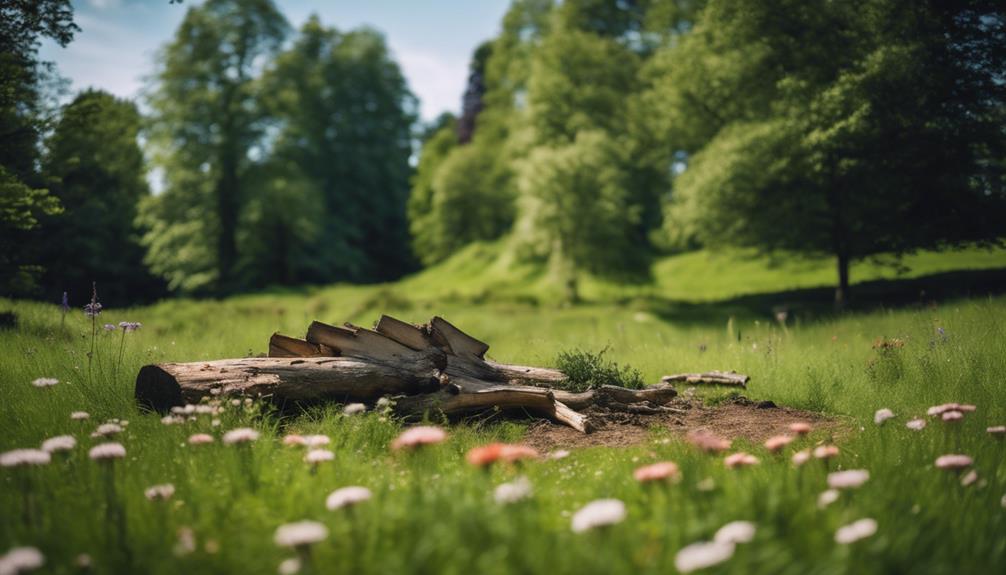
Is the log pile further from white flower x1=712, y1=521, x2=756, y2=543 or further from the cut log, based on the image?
white flower x1=712, y1=521, x2=756, y2=543

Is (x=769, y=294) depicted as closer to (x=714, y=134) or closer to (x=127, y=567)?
(x=714, y=134)

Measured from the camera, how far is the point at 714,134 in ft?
65.9

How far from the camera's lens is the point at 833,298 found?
17.4 m

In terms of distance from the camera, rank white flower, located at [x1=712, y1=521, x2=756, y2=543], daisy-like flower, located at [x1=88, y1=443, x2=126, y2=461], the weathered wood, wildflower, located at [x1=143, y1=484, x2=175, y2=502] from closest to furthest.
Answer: white flower, located at [x1=712, y1=521, x2=756, y2=543] → daisy-like flower, located at [x1=88, y1=443, x2=126, y2=461] → wildflower, located at [x1=143, y1=484, x2=175, y2=502] → the weathered wood

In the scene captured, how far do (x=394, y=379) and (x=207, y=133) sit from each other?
2741 centimetres

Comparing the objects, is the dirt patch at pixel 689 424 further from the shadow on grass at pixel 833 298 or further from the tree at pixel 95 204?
the tree at pixel 95 204

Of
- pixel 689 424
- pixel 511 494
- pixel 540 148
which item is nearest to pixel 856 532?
pixel 511 494

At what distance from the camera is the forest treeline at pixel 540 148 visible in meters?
12.1

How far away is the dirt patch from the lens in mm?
5473

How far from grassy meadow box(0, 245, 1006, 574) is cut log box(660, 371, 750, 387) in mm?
199

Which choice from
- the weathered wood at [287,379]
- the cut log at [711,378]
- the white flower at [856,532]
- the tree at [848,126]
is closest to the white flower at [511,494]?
the white flower at [856,532]

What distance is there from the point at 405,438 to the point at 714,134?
19.9m

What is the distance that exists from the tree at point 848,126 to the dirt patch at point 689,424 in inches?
363

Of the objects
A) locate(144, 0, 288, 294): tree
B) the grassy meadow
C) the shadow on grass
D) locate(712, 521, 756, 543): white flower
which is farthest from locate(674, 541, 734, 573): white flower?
locate(144, 0, 288, 294): tree
